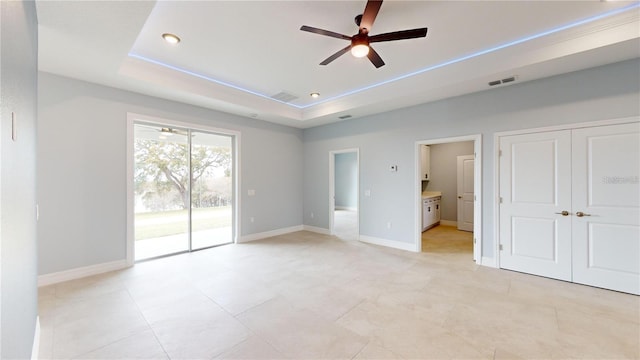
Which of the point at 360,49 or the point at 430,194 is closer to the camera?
the point at 360,49

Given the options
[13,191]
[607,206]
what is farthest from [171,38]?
[607,206]

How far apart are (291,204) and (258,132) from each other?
211 cm

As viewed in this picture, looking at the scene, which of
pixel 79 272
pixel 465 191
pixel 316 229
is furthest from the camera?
pixel 465 191

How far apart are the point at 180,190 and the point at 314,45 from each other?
3636 mm

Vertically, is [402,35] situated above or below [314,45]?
below

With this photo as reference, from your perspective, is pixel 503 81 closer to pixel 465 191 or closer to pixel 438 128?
pixel 438 128

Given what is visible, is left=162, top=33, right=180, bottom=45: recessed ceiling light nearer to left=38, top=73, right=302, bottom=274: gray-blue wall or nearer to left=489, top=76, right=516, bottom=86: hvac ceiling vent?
left=38, top=73, right=302, bottom=274: gray-blue wall

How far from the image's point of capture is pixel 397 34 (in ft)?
7.95

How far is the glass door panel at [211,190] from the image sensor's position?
4.98 m

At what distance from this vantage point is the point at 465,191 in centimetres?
691

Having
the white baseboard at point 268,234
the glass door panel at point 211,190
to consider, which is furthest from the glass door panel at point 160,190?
the white baseboard at point 268,234

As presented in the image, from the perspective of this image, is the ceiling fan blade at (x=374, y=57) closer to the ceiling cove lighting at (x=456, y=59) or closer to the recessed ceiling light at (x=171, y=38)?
the ceiling cove lighting at (x=456, y=59)

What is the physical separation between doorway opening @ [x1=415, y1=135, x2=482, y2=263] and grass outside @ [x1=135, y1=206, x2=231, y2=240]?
4345 mm

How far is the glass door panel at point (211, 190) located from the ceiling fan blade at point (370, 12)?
397cm
